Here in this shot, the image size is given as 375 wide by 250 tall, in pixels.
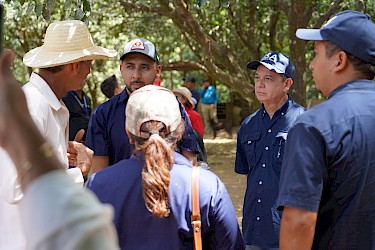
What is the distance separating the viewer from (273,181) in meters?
4.34

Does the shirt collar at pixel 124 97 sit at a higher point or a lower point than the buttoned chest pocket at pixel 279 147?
higher

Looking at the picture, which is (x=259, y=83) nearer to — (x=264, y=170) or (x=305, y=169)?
(x=264, y=170)

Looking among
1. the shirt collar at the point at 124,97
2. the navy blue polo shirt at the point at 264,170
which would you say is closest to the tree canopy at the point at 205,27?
the shirt collar at the point at 124,97

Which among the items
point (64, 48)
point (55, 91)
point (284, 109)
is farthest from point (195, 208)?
point (284, 109)

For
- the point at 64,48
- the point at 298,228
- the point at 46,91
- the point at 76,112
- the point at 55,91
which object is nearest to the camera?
the point at 298,228

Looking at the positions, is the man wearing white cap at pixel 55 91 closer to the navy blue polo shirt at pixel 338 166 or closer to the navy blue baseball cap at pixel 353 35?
the navy blue polo shirt at pixel 338 166

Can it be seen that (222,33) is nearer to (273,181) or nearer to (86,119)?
(86,119)

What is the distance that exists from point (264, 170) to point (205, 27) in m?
12.1

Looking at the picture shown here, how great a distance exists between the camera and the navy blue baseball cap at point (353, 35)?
286 cm

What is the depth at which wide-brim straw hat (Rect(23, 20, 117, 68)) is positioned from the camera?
3.58m

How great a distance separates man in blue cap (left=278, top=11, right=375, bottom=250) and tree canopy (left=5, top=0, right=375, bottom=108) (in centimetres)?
303

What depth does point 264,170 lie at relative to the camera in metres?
4.39

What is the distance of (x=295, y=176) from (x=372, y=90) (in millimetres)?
500

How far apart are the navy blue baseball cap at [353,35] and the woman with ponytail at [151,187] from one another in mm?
737
